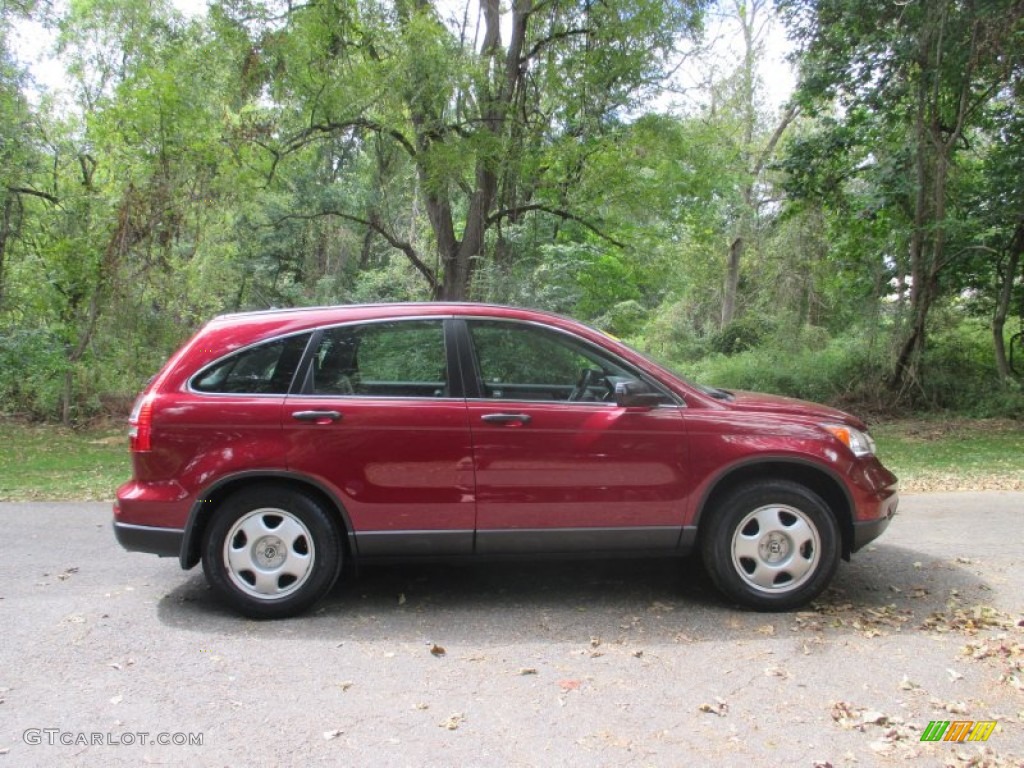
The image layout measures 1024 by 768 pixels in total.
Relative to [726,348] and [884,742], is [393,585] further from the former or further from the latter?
[726,348]

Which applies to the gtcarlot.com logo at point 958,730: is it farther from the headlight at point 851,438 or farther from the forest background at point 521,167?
the forest background at point 521,167

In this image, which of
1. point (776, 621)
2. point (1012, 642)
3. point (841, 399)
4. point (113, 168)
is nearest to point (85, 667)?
point (776, 621)

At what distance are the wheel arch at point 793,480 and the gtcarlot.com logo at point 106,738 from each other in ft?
9.47

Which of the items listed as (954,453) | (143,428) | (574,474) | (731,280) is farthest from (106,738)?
(731,280)

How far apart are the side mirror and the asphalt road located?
1256 millimetres

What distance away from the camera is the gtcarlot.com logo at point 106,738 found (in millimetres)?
3094

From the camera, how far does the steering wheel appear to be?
182 inches

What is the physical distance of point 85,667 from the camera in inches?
150

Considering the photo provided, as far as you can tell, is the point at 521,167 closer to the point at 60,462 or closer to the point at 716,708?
the point at 60,462

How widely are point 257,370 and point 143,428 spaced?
714 millimetres

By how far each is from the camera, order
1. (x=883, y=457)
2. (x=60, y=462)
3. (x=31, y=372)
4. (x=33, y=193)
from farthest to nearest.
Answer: (x=33, y=193), (x=31, y=372), (x=60, y=462), (x=883, y=457)

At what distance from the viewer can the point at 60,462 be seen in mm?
11320

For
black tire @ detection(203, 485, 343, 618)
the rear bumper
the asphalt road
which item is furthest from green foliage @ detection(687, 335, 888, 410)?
the rear bumper

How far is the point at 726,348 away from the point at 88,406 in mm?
20181
